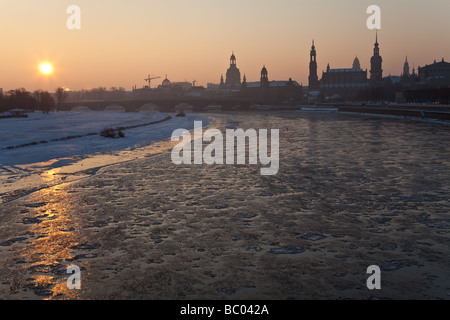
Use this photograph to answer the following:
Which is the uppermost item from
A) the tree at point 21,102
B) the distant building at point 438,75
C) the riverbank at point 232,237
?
the distant building at point 438,75

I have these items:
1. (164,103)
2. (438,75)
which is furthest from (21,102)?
(438,75)

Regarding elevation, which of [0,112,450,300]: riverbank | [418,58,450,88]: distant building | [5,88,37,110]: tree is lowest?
[0,112,450,300]: riverbank

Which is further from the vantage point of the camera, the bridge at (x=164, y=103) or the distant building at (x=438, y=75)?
the distant building at (x=438, y=75)

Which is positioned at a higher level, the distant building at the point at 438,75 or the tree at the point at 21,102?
→ the distant building at the point at 438,75

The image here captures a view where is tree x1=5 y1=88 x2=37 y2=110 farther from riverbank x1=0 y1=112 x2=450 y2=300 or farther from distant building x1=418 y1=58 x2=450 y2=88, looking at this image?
distant building x1=418 y1=58 x2=450 y2=88

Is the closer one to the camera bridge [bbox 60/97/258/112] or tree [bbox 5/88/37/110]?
tree [bbox 5/88/37/110]

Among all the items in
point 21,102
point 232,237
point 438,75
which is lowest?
point 232,237

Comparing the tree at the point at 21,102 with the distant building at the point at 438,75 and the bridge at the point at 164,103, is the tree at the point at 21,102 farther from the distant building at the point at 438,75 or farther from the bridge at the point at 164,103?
the distant building at the point at 438,75

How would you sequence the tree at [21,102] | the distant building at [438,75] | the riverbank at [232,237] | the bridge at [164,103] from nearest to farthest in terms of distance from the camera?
the riverbank at [232,237] < the tree at [21,102] < the bridge at [164,103] < the distant building at [438,75]

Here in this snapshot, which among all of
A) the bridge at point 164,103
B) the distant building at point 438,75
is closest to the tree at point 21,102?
the bridge at point 164,103

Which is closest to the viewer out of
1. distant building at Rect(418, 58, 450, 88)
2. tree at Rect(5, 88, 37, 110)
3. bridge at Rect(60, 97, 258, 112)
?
tree at Rect(5, 88, 37, 110)

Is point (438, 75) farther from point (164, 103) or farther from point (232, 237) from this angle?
point (232, 237)

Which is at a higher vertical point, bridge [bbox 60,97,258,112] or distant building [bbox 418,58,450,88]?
distant building [bbox 418,58,450,88]

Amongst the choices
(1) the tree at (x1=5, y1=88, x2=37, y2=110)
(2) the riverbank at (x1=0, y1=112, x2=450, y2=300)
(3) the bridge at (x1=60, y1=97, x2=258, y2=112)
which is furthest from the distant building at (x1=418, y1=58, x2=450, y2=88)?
(2) the riverbank at (x1=0, y1=112, x2=450, y2=300)
